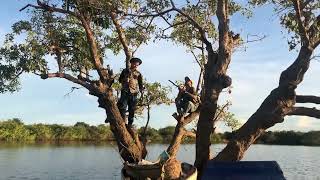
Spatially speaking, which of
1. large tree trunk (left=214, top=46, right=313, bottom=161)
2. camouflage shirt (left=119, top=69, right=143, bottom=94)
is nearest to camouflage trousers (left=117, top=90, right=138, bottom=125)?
camouflage shirt (left=119, top=69, right=143, bottom=94)

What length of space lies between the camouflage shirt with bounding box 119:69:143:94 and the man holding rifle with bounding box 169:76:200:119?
4.91 feet

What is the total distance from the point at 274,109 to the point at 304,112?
866mm

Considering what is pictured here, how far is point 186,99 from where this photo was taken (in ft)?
49.0

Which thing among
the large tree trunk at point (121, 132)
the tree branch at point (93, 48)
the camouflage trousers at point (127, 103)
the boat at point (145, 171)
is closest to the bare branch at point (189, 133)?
the large tree trunk at point (121, 132)

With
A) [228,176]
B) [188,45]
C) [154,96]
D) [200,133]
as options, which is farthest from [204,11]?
[228,176]

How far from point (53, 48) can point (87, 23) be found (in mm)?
1818

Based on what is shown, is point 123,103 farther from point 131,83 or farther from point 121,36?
point 121,36

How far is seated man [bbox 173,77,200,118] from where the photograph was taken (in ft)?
48.7

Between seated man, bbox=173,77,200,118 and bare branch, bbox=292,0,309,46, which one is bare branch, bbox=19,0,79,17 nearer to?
seated man, bbox=173,77,200,118

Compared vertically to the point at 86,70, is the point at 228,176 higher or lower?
lower

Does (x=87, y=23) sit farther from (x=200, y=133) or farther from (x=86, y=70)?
(x=200, y=133)

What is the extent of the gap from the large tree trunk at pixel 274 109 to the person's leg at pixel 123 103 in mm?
2927

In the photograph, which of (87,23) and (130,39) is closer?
(87,23)

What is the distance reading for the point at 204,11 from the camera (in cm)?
1692
